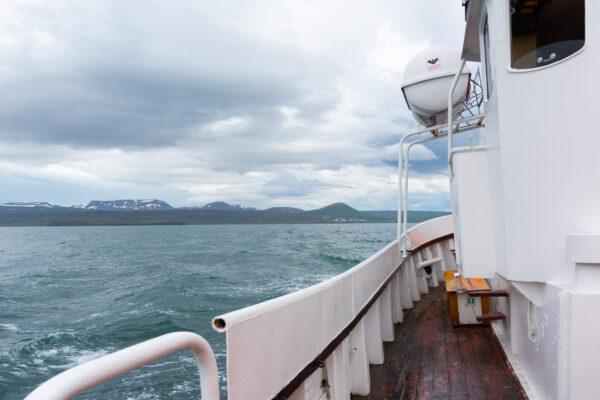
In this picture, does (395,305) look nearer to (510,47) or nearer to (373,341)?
(373,341)

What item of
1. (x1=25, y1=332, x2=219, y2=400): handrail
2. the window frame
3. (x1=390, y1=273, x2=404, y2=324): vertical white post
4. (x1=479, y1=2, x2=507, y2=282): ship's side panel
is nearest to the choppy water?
(x1=390, y1=273, x2=404, y2=324): vertical white post

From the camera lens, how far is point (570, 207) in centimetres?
264

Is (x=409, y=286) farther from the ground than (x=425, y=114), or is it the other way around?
(x=425, y=114)

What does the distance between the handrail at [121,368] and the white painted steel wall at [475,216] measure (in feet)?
9.27

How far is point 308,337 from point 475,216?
193 centimetres

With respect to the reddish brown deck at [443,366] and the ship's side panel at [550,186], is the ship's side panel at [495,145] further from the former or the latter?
the reddish brown deck at [443,366]

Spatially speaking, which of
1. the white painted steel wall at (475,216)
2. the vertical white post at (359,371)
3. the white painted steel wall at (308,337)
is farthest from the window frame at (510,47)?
the vertical white post at (359,371)

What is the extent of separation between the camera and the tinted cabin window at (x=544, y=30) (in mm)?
2730

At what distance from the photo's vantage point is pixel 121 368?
104 centimetres

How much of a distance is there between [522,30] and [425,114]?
3140mm

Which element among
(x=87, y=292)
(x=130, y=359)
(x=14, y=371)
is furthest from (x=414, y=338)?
(x=87, y=292)

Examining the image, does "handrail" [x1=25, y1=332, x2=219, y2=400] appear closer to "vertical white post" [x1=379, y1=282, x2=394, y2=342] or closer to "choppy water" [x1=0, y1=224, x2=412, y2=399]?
"vertical white post" [x1=379, y1=282, x2=394, y2=342]

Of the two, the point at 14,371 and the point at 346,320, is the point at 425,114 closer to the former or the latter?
the point at 346,320

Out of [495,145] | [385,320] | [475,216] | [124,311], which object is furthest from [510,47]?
[124,311]
